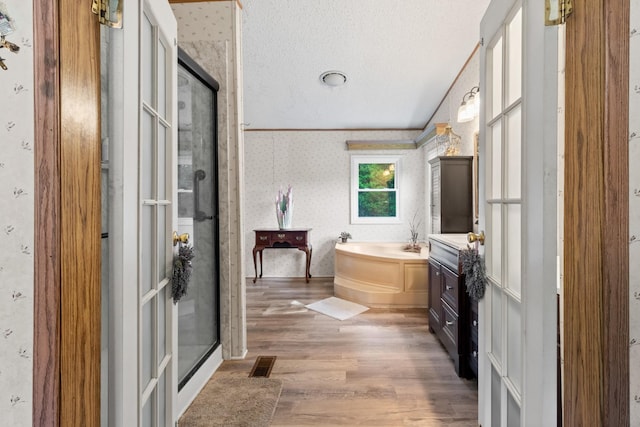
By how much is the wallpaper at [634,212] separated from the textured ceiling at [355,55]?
2.17 m

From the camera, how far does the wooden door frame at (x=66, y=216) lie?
694mm

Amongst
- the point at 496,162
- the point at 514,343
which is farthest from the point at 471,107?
the point at 514,343

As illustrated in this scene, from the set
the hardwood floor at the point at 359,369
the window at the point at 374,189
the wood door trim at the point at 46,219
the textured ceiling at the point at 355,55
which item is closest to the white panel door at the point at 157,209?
the wood door trim at the point at 46,219

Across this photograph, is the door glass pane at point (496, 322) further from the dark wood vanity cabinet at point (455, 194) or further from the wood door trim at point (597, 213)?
the dark wood vanity cabinet at point (455, 194)

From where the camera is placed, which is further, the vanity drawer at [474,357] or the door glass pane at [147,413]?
the vanity drawer at [474,357]

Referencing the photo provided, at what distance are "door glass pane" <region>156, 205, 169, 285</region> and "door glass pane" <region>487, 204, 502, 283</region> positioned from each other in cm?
132

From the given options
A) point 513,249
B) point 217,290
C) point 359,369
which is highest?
point 513,249

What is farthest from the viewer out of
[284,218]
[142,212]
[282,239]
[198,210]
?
[284,218]

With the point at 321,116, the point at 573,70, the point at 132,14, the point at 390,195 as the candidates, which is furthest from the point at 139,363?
the point at 390,195

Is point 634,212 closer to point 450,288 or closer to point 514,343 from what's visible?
point 514,343

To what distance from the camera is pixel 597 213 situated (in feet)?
2.38

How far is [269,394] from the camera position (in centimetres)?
181

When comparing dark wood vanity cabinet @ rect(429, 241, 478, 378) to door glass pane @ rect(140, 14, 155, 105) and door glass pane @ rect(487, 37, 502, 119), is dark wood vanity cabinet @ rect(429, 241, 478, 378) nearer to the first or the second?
door glass pane @ rect(487, 37, 502, 119)

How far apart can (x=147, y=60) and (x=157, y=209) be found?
0.53 meters
